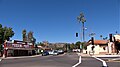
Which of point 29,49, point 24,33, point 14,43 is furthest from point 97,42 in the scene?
point 24,33

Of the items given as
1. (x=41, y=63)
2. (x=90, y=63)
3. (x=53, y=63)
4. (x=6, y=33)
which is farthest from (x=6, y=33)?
(x=90, y=63)

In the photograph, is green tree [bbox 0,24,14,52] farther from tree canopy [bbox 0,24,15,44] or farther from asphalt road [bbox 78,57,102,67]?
asphalt road [bbox 78,57,102,67]

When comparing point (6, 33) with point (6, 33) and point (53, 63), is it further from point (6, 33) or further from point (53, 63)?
point (53, 63)

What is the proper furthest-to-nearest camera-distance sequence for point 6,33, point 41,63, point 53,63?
1. point 6,33
2. point 41,63
3. point 53,63

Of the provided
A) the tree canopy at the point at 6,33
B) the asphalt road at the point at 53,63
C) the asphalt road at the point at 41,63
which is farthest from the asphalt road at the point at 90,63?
the tree canopy at the point at 6,33

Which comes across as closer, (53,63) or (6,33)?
(53,63)

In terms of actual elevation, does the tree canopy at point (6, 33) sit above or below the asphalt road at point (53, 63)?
above

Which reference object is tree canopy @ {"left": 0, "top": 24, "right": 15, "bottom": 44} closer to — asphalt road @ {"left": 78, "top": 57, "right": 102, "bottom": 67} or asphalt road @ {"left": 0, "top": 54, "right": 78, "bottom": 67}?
asphalt road @ {"left": 0, "top": 54, "right": 78, "bottom": 67}

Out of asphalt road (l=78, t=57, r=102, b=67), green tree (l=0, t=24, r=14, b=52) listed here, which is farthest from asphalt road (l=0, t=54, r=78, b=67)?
green tree (l=0, t=24, r=14, b=52)

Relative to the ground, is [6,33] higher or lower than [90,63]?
higher

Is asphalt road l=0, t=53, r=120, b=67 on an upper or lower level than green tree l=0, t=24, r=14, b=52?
lower

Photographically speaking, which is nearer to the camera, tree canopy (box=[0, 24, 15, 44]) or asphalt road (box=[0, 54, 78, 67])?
asphalt road (box=[0, 54, 78, 67])

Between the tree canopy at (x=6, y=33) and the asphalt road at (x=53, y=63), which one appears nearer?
the asphalt road at (x=53, y=63)

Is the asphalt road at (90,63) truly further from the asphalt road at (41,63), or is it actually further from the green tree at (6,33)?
the green tree at (6,33)
